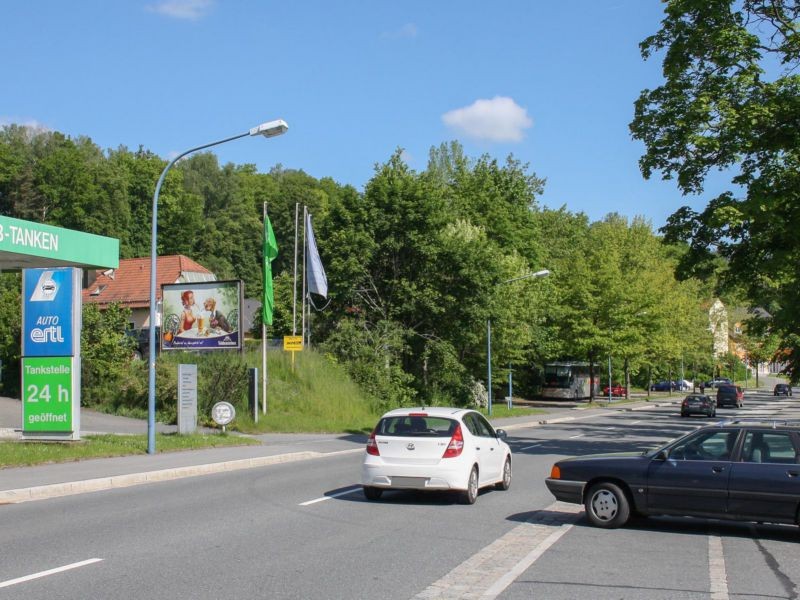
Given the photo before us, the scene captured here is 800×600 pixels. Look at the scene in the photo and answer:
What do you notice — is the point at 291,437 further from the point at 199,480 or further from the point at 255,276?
the point at 255,276

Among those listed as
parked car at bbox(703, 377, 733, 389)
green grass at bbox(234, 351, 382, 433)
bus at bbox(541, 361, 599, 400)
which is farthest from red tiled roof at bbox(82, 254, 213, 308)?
parked car at bbox(703, 377, 733, 389)

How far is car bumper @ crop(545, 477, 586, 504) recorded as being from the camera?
436 inches

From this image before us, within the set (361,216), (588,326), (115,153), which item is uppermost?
(115,153)

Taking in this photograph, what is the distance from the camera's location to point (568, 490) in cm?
1112

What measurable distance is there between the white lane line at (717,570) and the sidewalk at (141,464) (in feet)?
33.3

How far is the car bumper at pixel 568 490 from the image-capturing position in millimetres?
11062

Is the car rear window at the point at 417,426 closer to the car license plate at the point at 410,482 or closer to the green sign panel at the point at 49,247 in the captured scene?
the car license plate at the point at 410,482

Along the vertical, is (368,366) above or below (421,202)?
below

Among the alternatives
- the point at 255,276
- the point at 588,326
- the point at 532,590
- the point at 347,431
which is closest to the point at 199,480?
the point at 532,590

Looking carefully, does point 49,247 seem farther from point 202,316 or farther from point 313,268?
point 313,268

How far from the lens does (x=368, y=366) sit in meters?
38.0

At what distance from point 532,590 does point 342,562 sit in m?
2.02

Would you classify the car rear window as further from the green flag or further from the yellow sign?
the yellow sign

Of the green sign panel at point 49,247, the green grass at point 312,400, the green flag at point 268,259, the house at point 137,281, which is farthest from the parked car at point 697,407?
the green sign panel at point 49,247
